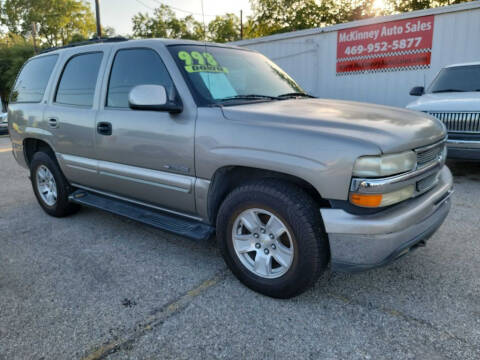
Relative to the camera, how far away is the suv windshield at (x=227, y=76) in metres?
2.88

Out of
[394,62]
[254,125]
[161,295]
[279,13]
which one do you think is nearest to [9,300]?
[161,295]

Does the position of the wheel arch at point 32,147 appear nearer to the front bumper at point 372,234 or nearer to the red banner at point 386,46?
the front bumper at point 372,234

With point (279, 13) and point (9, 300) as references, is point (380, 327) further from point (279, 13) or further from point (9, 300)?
point (279, 13)

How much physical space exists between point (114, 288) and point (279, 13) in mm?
33334

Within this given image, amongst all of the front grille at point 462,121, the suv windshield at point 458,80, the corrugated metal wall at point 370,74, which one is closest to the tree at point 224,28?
the corrugated metal wall at point 370,74

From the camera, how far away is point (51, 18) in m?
48.8

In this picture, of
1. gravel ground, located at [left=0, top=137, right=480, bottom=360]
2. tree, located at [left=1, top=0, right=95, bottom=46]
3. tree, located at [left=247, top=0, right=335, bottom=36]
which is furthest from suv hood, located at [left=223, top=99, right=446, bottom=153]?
tree, located at [left=1, top=0, right=95, bottom=46]

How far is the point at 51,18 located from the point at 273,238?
5693 cm

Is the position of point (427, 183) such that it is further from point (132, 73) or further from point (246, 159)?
point (132, 73)

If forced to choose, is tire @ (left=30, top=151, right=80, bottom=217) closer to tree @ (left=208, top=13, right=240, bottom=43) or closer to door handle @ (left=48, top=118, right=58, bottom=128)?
door handle @ (left=48, top=118, right=58, bottom=128)

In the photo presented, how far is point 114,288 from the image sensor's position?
2760 mm

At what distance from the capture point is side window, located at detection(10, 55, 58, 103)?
424 centimetres

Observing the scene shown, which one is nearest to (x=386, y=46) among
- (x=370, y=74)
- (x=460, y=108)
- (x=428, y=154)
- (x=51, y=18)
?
(x=370, y=74)

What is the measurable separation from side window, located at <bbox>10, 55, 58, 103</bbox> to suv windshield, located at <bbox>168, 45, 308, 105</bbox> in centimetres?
204
